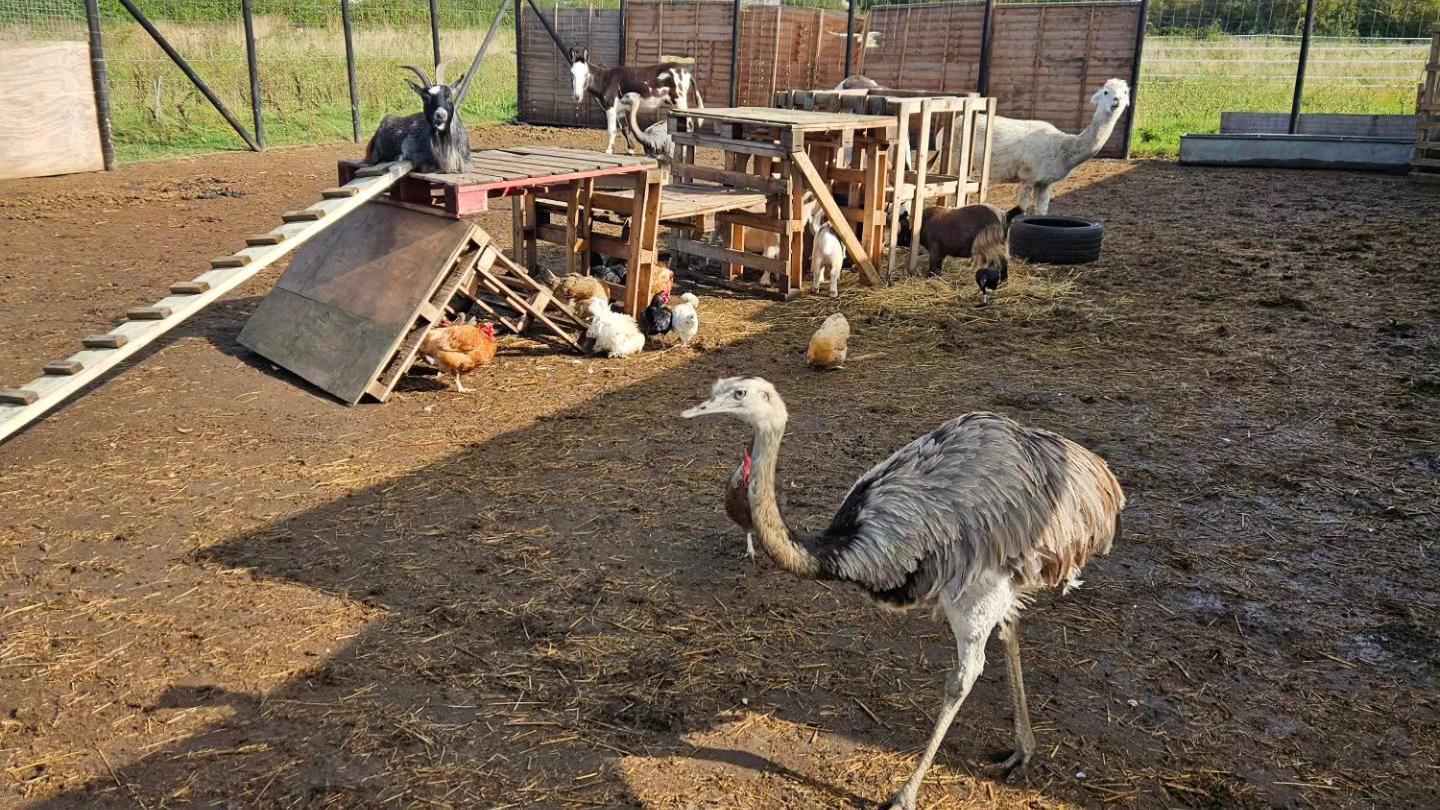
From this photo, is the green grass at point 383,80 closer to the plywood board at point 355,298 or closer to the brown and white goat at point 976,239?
the brown and white goat at point 976,239

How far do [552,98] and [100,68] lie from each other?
9.50 meters

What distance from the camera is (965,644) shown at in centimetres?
326

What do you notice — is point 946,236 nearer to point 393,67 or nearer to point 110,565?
point 110,565

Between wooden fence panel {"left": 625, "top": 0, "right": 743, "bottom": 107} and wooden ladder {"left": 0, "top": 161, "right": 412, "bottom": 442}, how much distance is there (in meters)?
15.0

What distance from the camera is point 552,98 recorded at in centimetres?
2195

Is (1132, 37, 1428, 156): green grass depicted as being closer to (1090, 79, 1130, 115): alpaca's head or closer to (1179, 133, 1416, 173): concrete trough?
(1179, 133, 1416, 173): concrete trough

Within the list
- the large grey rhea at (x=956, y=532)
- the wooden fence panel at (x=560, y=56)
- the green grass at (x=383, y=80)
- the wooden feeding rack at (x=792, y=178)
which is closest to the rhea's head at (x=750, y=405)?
the large grey rhea at (x=956, y=532)

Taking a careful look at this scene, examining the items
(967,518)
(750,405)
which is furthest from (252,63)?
(967,518)

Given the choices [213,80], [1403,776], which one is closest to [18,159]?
[213,80]

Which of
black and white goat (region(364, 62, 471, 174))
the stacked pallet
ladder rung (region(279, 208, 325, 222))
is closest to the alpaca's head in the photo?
the stacked pallet

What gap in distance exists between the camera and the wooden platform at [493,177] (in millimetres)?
6727

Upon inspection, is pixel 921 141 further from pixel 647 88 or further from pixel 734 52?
pixel 734 52

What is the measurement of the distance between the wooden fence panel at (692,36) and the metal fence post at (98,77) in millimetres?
9996

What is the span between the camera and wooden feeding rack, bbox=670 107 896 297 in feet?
28.5
